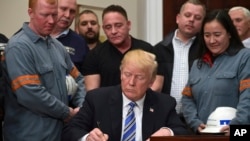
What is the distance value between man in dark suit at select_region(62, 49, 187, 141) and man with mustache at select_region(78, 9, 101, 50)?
1.73 meters

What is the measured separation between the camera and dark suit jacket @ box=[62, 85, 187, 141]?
283cm

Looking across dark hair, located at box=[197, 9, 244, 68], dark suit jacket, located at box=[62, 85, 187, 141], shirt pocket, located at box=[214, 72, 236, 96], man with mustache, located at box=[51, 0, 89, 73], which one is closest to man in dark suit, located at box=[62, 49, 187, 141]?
dark suit jacket, located at box=[62, 85, 187, 141]

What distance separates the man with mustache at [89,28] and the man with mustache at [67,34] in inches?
27.8

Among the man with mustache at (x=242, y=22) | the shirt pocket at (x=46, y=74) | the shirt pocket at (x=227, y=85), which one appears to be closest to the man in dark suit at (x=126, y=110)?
the shirt pocket at (x=46, y=74)

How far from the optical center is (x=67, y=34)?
154 inches

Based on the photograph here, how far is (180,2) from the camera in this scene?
18.2 feet

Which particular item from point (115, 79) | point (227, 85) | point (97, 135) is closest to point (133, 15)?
point (115, 79)

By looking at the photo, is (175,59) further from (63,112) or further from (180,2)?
(180,2)

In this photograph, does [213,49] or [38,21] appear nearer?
[38,21]

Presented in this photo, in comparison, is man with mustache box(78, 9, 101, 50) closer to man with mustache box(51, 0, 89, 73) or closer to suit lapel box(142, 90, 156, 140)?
man with mustache box(51, 0, 89, 73)

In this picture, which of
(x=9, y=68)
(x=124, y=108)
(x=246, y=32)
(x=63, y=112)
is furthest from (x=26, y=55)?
(x=246, y=32)

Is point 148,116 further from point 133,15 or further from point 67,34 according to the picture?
point 133,15

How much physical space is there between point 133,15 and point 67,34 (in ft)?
6.54

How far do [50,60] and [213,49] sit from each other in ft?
3.32
